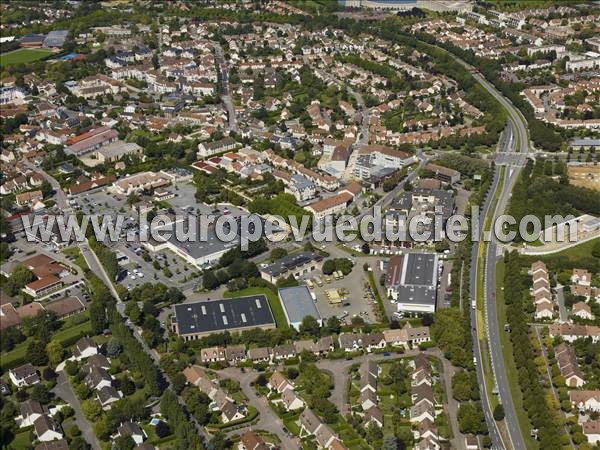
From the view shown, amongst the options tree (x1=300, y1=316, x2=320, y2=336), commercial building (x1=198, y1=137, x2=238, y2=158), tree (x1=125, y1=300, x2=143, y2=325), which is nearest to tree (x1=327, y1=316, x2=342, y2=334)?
tree (x1=300, y1=316, x2=320, y2=336)

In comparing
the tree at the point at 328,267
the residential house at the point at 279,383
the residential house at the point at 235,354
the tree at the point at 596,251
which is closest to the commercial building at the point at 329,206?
the tree at the point at 328,267

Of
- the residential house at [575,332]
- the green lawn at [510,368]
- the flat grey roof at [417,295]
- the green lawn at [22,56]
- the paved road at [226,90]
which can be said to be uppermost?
the flat grey roof at [417,295]

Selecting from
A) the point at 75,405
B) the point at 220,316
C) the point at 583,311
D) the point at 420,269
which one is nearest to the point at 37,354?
the point at 75,405

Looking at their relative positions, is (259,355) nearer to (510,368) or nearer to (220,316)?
(220,316)

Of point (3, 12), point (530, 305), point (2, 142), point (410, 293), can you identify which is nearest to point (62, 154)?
point (2, 142)

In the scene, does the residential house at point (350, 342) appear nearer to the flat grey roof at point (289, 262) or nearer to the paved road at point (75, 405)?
the flat grey roof at point (289, 262)
